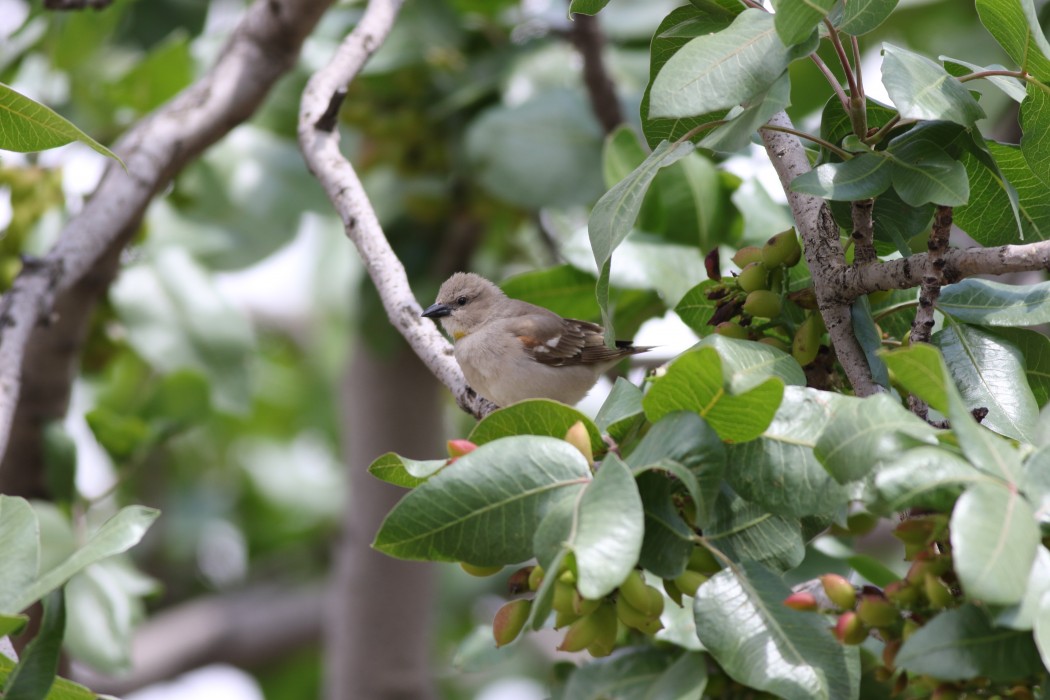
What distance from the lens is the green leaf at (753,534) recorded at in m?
1.88

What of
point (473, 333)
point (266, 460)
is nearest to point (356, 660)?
point (473, 333)

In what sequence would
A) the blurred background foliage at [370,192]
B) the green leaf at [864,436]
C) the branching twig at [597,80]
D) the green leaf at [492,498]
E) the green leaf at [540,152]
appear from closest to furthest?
the green leaf at [864,436] → the green leaf at [492,498] → the blurred background foliage at [370,192] → the green leaf at [540,152] → the branching twig at [597,80]

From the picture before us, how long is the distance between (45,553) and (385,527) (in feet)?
7.40

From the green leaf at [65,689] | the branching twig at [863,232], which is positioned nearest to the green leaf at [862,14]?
the branching twig at [863,232]

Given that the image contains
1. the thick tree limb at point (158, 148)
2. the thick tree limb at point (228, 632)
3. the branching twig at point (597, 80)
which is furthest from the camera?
the thick tree limb at point (228, 632)

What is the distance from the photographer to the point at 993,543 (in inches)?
53.3

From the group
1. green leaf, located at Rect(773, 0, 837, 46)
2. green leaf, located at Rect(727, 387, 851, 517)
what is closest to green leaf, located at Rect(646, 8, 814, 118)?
green leaf, located at Rect(773, 0, 837, 46)

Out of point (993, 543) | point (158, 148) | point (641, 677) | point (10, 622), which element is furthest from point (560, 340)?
point (993, 543)

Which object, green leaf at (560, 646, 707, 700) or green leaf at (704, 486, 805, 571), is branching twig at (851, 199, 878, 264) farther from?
green leaf at (560, 646, 707, 700)

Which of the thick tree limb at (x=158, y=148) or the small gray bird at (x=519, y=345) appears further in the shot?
the small gray bird at (x=519, y=345)

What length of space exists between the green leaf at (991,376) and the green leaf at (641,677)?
0.75 metres

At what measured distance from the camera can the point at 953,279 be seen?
1913 millimetres

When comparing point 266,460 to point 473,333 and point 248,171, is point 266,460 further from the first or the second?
point 473,333

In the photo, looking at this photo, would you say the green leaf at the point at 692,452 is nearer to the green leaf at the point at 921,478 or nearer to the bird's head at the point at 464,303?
the green leaf at the point at 921,478
